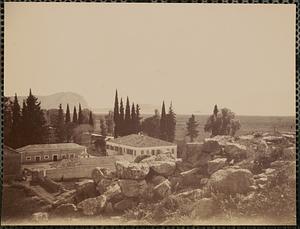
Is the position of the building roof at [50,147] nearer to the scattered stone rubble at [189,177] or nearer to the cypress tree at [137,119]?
the scattered stone rubble at [189,177]

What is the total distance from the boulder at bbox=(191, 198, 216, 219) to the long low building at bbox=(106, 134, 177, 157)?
1.94ft

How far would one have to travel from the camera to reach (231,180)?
16.0 feet

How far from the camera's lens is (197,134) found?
4.92 m

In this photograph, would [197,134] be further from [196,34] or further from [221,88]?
[196,34]

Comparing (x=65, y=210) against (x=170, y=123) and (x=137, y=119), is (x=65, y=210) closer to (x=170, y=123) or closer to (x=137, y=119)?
(x=137, y=119)

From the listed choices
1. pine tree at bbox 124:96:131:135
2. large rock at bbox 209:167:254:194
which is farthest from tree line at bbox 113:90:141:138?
large rock at bbox 209:167:254:194

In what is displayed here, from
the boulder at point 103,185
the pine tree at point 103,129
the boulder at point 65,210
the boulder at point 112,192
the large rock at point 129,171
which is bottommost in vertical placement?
the boulder at point 65,210

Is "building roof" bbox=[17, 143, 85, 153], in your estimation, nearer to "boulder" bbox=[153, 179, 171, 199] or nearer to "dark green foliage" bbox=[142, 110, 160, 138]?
"dark green foliage" bbox=[142, 110, 160, 138]

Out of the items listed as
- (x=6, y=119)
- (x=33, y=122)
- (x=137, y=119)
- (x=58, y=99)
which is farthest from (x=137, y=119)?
(x=6, y=119)

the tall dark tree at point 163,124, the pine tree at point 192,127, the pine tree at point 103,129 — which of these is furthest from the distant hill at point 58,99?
the pine tree at point 192,127

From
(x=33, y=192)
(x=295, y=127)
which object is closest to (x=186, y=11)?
(x=295, y=127)

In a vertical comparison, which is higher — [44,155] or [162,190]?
[44,155]

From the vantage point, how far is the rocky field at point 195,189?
189 inches

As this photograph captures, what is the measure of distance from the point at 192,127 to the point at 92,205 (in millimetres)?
1173
